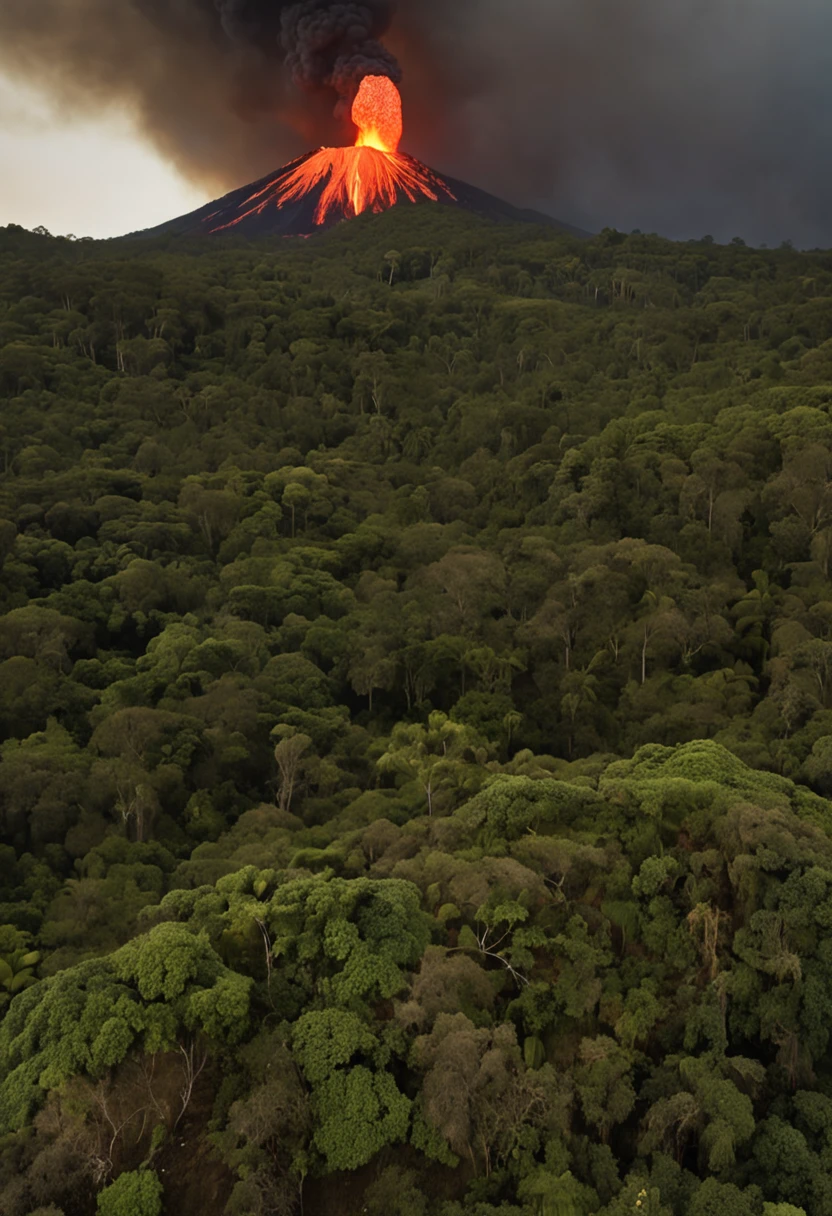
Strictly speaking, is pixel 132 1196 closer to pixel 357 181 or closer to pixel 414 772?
pixel 414 772

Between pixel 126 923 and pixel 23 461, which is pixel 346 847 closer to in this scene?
pixel 126 923

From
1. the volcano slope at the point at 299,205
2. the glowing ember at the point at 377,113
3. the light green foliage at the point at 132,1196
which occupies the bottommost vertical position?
the light green foliage at the point at 132,1196

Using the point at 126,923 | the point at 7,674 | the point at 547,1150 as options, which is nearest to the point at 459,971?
the point at 547,1150

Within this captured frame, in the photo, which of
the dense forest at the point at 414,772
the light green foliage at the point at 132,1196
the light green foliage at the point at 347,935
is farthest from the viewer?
the light green foliage at the point at 347,935

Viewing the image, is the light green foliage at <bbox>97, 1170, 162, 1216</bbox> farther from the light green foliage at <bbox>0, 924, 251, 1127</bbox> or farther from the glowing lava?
the glowing lava

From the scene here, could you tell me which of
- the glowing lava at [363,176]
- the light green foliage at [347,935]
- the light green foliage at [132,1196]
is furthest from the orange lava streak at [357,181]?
the light green foliage at [132,1196]

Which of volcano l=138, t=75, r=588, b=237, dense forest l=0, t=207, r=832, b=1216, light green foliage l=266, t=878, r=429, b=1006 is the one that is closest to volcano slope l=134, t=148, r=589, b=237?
volcano l=138, t=75, r=588, b=237

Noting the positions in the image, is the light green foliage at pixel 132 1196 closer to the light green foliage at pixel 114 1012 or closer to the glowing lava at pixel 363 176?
the light green foliage at pixel 114 1012
